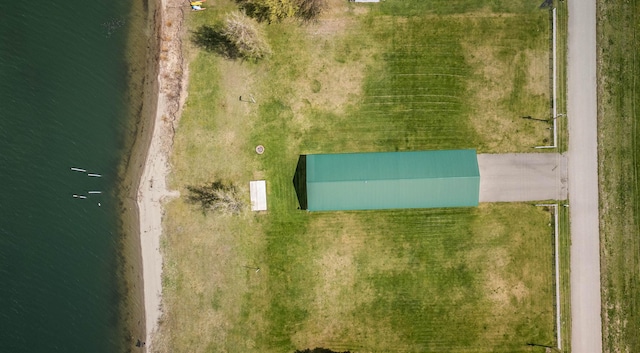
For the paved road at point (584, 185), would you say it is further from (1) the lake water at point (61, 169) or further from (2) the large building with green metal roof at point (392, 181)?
(1) the lake water at point (61, 169)

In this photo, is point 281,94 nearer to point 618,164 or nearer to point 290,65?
point 290,65

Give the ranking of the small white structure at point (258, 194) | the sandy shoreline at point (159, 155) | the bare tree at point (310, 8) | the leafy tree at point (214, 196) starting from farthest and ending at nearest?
the sandy shoreline at point (159, 155), the small white structure at point (258, 194), the leafy tree at point (214, 196), the bare tree at point (310, 8)

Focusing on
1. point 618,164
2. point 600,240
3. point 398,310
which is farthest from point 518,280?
point 618,164

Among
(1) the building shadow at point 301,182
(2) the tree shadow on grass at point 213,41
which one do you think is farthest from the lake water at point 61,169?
(1) the building shadow at point 301,182

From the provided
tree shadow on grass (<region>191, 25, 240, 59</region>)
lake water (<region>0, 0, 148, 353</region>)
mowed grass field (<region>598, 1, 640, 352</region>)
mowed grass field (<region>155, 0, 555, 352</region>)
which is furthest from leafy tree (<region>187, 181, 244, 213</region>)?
mowed grass field (<region>598, 1, 640, 352</region>)

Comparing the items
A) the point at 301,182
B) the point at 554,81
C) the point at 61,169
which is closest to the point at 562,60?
the point at 554,81

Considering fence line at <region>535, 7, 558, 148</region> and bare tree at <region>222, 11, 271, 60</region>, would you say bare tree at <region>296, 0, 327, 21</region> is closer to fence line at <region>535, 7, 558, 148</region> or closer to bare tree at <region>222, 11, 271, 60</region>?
bare tree at <region>222, 11, 271, 60</region>

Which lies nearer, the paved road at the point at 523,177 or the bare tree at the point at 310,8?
the bare tree at the point at 310,8
